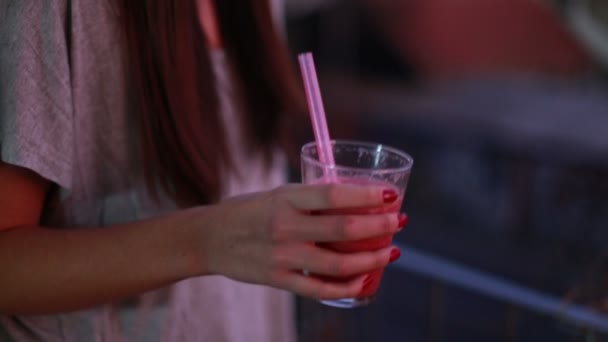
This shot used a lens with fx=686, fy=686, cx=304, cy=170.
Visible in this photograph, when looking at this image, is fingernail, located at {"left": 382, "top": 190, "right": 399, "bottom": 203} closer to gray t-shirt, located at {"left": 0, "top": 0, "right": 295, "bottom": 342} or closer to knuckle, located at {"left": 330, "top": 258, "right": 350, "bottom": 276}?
knuckle, located at {"left": 330, "top": 258, "right": 350, "bottom": 276}

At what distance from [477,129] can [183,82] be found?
3459 mm

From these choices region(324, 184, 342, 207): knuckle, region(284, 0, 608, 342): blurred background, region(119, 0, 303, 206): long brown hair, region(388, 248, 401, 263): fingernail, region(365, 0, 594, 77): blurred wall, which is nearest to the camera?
region(324, 184, 342, 207): knuckle

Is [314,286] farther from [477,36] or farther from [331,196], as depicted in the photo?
[477,36]

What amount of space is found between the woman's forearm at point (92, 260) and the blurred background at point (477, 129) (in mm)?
797

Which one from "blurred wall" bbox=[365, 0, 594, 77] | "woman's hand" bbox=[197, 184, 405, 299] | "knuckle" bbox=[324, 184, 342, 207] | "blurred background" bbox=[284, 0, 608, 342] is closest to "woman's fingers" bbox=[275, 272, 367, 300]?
"woman's hand" bbox=[197, 184, 405, 299]

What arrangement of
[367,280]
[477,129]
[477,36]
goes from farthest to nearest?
1. [477,36]
2. [477,129]
3. [367,280]

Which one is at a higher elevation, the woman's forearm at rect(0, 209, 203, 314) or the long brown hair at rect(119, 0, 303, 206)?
the long brown hair at rect(119, 0, 303, 206)

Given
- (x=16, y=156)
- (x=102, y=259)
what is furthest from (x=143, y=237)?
(x=16, y=156)

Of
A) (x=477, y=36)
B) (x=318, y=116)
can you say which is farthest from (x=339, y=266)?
(x=477, y=36)

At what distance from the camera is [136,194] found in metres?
0.92

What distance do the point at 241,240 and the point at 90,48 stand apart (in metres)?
0.31

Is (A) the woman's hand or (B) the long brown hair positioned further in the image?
(B) the long brown hair

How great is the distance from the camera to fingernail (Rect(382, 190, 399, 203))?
0.68 m

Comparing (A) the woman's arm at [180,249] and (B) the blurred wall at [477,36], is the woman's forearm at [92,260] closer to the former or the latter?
(A) the woman's arm at [180,249]
